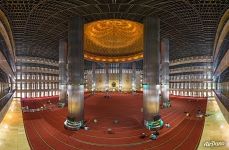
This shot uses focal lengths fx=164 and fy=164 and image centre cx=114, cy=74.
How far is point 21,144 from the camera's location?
12586 mm

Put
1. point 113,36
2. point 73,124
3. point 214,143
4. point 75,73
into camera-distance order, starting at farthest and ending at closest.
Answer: point 113,36 < point 75,73 < point 73,124 < point 214,143

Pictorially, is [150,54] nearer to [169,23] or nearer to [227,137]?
[169,23]

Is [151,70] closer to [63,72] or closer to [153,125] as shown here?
[153,125]

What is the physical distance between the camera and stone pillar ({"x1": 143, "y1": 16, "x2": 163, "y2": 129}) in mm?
18547

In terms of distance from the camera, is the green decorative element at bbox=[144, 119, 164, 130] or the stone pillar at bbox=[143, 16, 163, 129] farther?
the stone pillar at bbox=[143, 16, 163, 129]

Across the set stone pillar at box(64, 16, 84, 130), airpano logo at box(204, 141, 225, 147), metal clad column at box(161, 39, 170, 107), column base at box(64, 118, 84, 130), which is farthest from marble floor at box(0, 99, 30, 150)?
metal clad column at box(161, 39, 170, 107)

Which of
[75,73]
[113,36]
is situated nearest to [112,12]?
[75,73]

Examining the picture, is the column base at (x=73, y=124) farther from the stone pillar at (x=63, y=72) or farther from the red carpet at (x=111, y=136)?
the stone pillar at (x=63, y=72)

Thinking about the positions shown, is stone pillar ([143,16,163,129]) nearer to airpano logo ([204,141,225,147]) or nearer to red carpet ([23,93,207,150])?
red carpet ([23,93,207,150])

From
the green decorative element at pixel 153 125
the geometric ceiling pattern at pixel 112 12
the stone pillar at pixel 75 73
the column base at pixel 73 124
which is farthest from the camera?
the stone pillar at pixel 75 73

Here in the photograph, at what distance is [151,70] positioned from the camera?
18.6 meters

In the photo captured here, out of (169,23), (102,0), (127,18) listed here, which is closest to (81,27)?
(102,0)

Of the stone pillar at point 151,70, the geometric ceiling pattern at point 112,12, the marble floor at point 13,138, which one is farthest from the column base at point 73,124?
the geometric ceiling pattern at point 112,12

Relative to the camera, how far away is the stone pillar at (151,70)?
1855 cm
